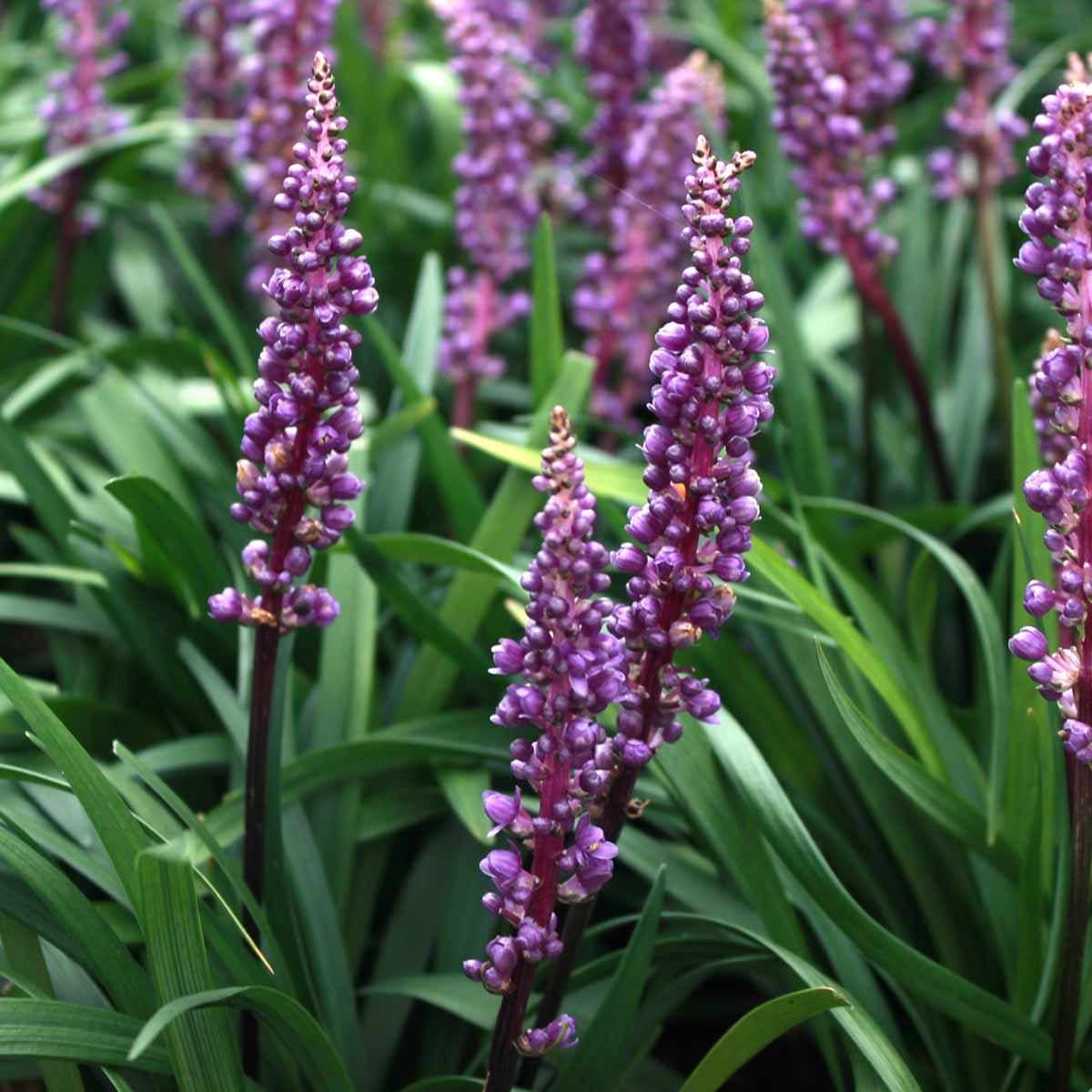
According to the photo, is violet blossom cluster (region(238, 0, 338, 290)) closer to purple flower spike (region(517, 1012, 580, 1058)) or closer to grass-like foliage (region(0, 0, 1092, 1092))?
grass-like foliage (region(0, 0, 1092, 1092))

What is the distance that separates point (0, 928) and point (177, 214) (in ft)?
13.6

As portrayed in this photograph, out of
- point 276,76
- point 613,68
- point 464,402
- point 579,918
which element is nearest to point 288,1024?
point 579,918

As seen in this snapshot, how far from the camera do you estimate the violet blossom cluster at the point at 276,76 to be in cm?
412

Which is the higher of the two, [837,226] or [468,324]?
[837,226]

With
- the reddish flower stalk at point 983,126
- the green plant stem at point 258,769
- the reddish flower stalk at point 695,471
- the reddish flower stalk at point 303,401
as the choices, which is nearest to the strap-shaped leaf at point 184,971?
the green plant stem at point 258,769

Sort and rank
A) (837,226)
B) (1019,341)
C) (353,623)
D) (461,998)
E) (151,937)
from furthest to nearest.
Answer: (1019,341), (837,226), (353,623), (461,998), (151,937)

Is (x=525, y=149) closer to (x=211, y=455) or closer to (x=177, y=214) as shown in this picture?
(x=211, y=455)

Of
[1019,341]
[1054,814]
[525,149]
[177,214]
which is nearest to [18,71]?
[177,214]

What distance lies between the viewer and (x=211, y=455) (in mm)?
4207

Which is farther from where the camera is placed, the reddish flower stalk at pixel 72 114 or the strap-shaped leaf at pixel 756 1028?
the reddish flower stalk at pixel 72 114

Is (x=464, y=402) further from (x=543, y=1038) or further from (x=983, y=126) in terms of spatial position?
(x=543, y=1038)

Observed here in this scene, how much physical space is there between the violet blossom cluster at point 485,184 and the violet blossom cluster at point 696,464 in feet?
7.49

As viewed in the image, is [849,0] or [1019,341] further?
[1019,341]

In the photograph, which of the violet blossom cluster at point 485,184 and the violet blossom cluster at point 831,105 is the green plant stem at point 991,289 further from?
the violet blossom cluster at point 485,184
